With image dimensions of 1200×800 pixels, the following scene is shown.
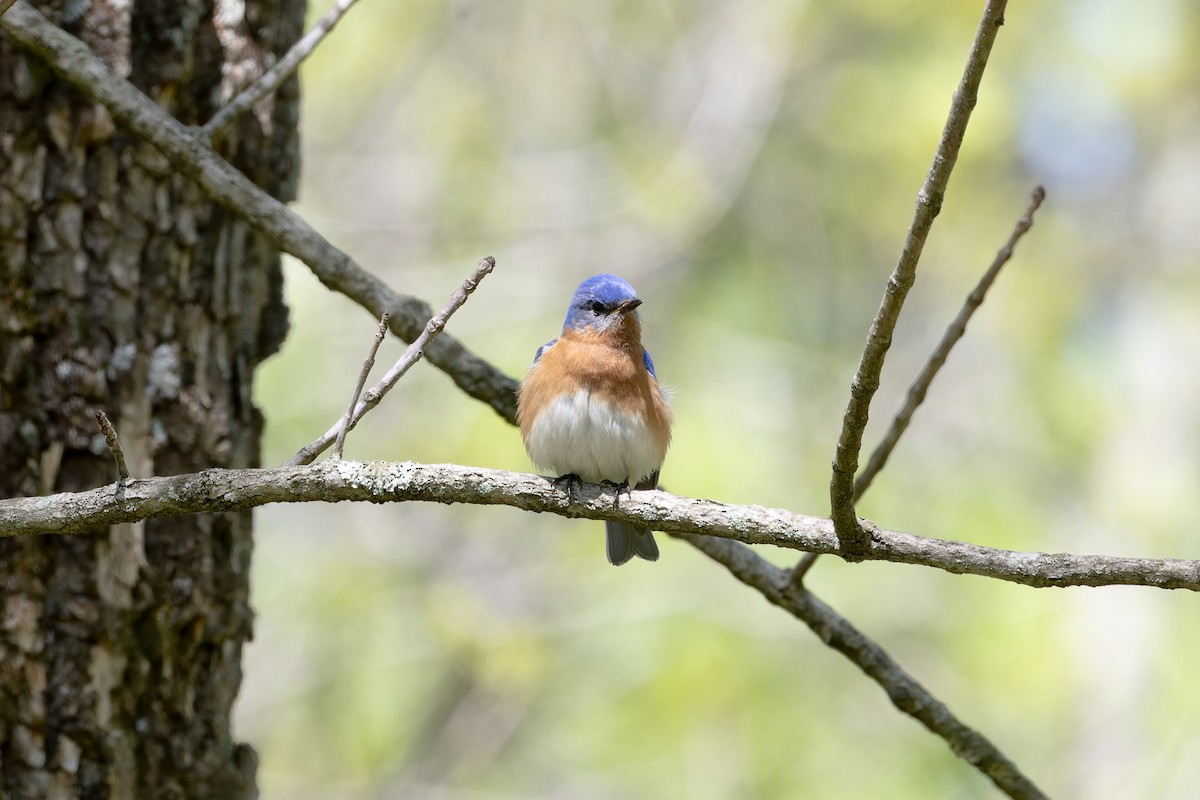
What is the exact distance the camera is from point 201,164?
331 cm

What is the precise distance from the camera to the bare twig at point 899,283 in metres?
2.01

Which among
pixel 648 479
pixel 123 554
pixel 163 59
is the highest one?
pixel 163 59

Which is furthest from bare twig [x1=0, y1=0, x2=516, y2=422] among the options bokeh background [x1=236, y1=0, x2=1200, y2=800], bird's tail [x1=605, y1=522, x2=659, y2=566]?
bokeh background [x1=236, y1=0, x2=1200, y2=800]

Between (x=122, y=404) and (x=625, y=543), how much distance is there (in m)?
2.17

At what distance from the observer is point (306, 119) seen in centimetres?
1012

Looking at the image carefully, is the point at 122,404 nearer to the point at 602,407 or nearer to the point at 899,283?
the point at 602,407

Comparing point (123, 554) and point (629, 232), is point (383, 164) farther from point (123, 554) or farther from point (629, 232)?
point (123, 554)

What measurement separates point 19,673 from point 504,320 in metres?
6.51

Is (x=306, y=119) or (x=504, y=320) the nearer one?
(x=504, y=320)

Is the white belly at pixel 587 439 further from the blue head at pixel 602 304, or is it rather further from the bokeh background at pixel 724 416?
the bokeh background at pixel 724 416

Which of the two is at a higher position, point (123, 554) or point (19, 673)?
point (123, 554)

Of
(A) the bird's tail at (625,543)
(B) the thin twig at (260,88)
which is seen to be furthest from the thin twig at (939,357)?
(B) the thin twig at (260,88)

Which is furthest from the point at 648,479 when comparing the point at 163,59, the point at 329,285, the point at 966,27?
the point at 966,27

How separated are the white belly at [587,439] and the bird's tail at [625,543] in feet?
1.02
